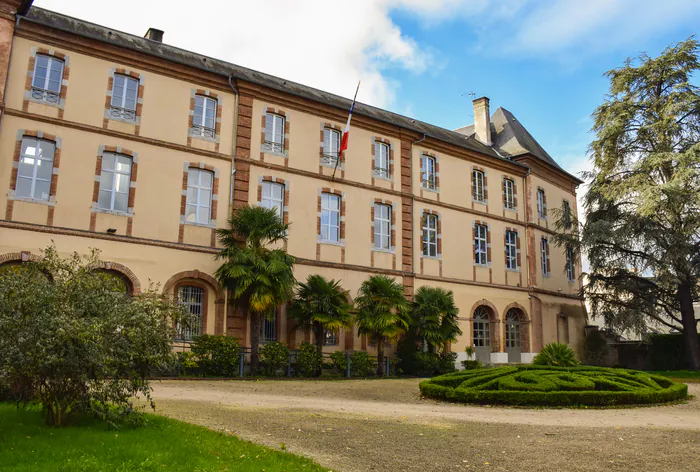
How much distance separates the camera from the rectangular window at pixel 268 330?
1912cm

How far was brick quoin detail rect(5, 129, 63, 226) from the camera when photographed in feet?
50.9

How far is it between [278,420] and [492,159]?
68.2 ft

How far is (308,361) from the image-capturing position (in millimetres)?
17922

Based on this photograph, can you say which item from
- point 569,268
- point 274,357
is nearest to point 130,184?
point 274,357

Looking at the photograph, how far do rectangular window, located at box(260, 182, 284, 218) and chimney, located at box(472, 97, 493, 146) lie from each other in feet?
45.3

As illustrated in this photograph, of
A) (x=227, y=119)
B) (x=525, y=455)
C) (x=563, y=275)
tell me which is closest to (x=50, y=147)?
(x=227, y=119)

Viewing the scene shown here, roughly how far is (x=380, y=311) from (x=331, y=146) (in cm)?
644

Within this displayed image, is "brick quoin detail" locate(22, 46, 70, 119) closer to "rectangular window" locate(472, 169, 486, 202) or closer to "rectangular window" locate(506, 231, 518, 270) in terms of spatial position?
"rectangular window" locate(472, 169, 486, 202)

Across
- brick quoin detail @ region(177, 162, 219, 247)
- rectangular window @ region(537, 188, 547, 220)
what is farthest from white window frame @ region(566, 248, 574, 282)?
brick quoin detail @ region(177, 162, 219, 247)

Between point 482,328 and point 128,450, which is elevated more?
point 482,328

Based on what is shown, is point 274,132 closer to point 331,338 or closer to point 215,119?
point 215,119

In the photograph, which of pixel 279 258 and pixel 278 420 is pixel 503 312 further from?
pixel 278 420

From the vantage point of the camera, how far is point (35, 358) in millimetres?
6398

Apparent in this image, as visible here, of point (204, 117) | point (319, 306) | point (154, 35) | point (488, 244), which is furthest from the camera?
point (488, 244)
